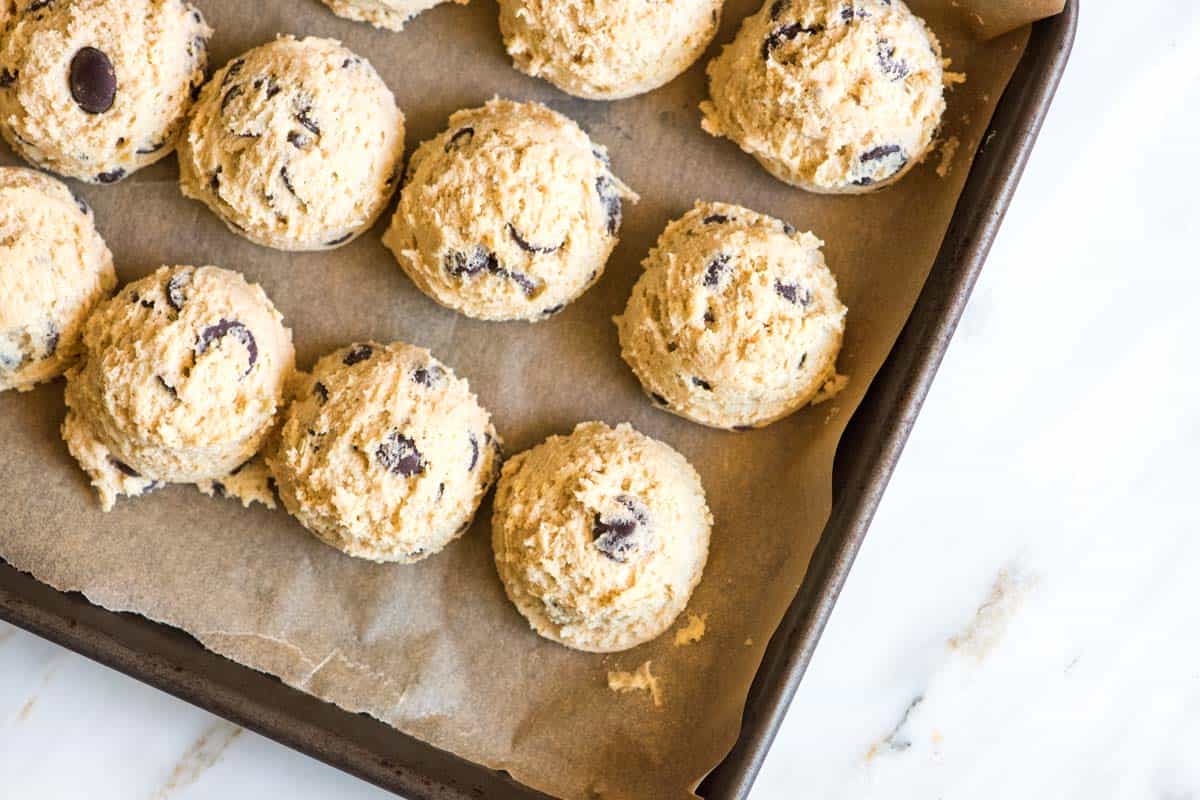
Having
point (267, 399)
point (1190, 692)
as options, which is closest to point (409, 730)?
point (267, 399)

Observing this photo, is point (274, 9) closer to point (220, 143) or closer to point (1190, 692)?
point (220, 143)

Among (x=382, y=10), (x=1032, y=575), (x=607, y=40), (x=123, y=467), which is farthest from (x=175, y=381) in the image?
(x=1032, y=575)

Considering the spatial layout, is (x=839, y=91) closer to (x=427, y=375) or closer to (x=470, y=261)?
(x=470, y=261)

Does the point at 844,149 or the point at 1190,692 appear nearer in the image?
the point at 844,149

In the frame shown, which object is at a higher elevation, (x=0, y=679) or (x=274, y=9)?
(x=274, y=9)

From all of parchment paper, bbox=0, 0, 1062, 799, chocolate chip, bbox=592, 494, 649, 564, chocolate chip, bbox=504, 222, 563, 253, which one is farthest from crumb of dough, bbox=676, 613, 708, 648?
chocolate chip, bbox=504, 222, 563, 253

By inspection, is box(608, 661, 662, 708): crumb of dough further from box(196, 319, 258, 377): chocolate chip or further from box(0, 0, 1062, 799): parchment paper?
box(196, 319, 258, 377): chocolate chip
